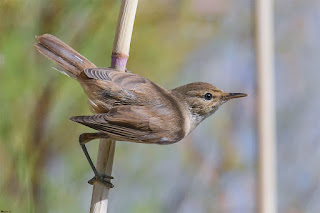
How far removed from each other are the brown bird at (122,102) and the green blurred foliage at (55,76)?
0.80 m

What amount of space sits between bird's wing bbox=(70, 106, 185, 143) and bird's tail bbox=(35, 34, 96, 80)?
0.29 metres

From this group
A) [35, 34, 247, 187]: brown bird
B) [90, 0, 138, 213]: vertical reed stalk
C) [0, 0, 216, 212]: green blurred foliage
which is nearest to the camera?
[90, 0, 138, 213]: vertical reed stalk

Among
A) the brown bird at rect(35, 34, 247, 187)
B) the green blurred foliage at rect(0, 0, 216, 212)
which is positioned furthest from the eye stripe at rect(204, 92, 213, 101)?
the green blurred foliage at rect(0, 0, 216, 212)

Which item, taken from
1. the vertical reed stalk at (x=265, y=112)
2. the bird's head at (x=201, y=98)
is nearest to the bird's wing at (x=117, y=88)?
the bird's head at (x=201, y=98)

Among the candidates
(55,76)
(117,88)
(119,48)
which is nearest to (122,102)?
(117,88)

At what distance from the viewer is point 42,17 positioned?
321cm

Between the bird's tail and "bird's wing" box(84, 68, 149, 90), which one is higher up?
the bird's tail

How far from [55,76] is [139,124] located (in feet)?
3.79

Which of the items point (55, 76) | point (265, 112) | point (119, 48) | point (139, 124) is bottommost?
point (139, 124)

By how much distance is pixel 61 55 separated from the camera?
7.41 ft

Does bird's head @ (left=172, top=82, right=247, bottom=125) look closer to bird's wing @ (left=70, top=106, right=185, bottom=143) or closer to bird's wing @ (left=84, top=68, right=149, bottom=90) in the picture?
bird's wing @ (left=70, top=106, right=185, bottom=143)

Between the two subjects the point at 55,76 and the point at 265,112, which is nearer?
the point at 265,112

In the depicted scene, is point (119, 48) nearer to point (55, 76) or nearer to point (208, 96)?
point (208, 96)

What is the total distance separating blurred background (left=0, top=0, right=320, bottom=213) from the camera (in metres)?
2.99
